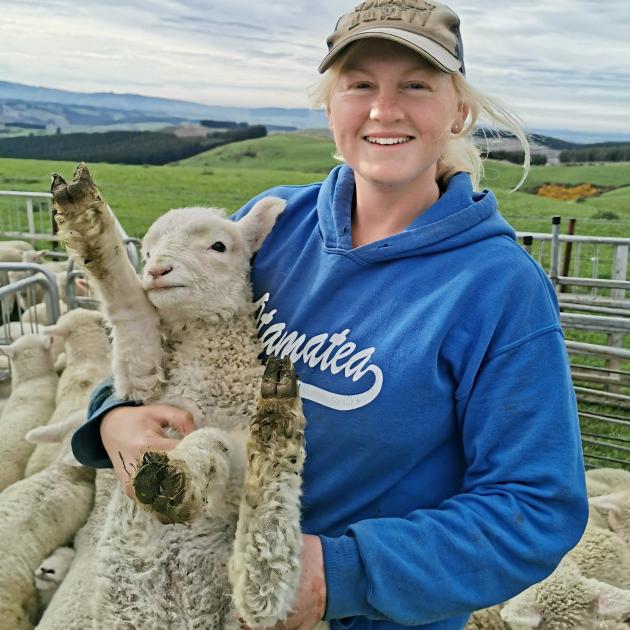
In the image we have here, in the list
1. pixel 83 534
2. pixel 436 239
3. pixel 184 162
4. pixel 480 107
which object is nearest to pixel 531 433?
pixel 436 239

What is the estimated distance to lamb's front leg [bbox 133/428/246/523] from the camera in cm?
125

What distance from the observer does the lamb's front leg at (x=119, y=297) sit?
175 centimetres

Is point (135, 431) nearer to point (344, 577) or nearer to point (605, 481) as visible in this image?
point (344, 577)

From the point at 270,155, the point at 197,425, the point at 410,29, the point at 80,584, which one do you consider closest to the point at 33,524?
the point at 80,584

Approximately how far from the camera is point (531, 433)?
138cm

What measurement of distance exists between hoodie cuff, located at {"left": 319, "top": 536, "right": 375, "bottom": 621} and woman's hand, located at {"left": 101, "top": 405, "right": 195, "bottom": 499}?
534 mm

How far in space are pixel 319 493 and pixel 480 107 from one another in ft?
3.53

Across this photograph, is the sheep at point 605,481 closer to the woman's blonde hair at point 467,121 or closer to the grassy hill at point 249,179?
the woman's blonde hair at point 467,121

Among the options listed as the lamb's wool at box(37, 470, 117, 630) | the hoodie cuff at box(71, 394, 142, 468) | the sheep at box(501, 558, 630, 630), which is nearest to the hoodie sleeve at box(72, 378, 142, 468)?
the hoodie cuff at box(71, 394, 142, 468)

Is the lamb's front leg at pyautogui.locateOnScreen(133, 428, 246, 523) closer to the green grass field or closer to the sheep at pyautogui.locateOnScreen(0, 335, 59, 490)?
the sheep at pyautogui.locateOnScreen(0, 335, 59, 490)

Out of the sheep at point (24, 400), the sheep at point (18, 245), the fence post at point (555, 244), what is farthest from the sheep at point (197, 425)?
the sheep at point (18, 245)

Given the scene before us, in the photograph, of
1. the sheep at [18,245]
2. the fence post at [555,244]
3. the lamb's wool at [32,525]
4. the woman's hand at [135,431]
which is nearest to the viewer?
the woman's hand at [135,431]

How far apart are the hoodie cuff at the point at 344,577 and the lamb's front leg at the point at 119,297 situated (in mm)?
844

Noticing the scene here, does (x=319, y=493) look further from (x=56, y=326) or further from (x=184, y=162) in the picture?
(x=184, y=162)
